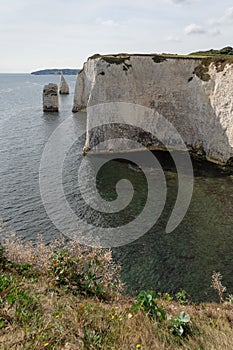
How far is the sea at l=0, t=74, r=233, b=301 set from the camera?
66.6ft

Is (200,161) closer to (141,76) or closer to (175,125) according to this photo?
(175,125)

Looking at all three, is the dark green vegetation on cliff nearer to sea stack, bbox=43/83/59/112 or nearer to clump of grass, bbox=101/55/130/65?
clump of grass, bbox=101/55/130/65

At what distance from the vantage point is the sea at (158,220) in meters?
20.3

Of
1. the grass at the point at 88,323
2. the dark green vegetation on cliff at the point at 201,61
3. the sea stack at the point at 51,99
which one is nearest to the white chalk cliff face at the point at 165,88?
the dark green vegetation on cliff at the point at 201,61

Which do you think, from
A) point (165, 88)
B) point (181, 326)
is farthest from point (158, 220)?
point (165, 88)

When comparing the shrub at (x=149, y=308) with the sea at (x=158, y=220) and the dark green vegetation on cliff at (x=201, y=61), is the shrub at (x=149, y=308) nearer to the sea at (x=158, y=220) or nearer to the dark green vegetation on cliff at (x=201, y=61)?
the sea at (x=158, y=220)

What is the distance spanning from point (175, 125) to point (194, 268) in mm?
30399

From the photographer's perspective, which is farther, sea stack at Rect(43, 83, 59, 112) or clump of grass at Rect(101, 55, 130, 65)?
sea stack at Rect(43, 83, 59, 112)

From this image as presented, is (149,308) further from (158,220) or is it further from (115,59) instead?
(115,59)

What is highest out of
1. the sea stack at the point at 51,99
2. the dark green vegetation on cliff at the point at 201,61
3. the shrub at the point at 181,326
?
the dark green vegetation on cliff at the point at 201,61

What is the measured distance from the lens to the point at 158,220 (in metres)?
27.4

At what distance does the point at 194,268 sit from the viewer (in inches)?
826

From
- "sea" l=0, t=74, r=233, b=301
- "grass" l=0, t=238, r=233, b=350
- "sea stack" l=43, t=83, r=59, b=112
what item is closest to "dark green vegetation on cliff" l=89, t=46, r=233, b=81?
"sea" l=0, t=74, r=233, b=301

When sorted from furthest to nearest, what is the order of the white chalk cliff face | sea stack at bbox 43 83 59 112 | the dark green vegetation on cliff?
1. sea stack at bbox 43 83 59 112
2. the white chalk cliff face
3. the dark green vegetation on cliff
